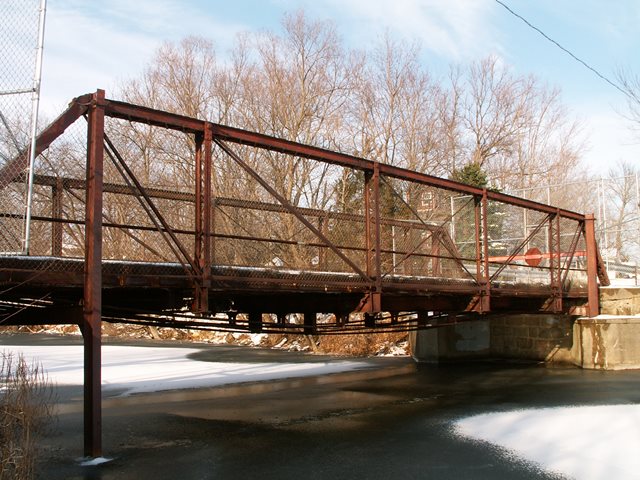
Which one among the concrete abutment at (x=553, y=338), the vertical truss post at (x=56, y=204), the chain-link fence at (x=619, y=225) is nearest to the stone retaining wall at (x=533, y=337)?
the concrete abutment at (x=553, y=338)

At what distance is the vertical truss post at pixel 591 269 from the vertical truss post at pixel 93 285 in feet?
51.3

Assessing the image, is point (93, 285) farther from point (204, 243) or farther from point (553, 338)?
point (553, 338)

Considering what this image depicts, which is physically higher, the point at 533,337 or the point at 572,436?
the point at 533,337

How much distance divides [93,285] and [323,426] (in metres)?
4.95

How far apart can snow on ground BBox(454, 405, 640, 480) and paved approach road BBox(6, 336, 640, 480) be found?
408 mm

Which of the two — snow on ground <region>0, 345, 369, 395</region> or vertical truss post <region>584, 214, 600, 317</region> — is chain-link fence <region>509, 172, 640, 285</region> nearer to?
vertical truss post <region>584, 214, 600, 317</region>

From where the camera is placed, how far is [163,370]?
64.1 ft

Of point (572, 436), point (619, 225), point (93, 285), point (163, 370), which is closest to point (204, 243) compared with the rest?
point (93, 285)

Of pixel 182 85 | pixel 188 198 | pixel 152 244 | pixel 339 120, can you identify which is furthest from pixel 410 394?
pixel 182 85

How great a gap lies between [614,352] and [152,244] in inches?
651

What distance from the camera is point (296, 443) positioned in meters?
9.41

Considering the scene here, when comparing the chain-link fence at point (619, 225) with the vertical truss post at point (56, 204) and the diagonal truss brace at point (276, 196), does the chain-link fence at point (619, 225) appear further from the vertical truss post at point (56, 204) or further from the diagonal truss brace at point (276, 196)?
the vertical truss post at point (56, 204)

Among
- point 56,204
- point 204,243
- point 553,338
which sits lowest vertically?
point 553,338

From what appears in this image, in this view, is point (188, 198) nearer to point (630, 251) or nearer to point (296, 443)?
point (296, 443)
